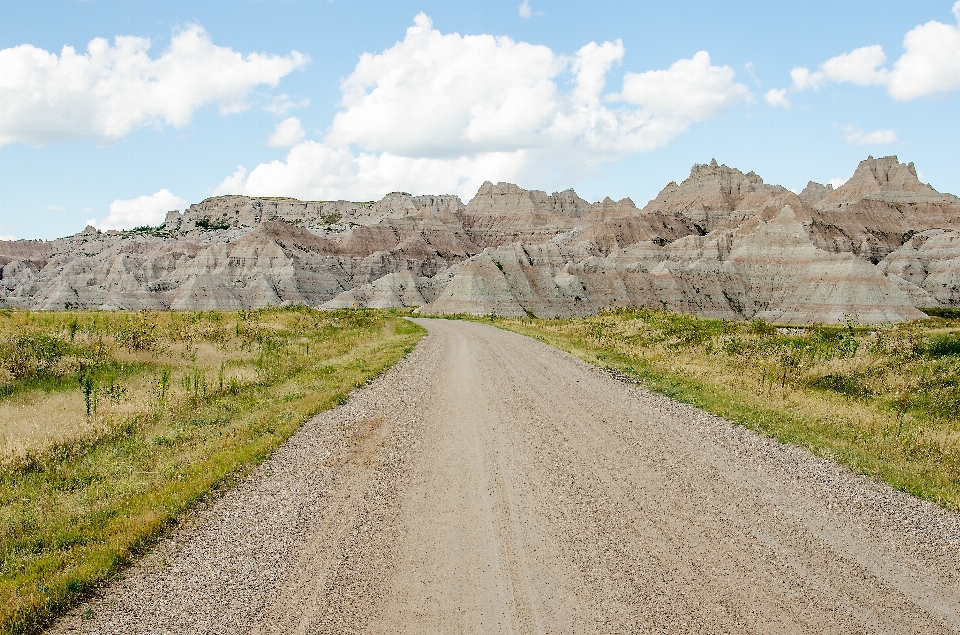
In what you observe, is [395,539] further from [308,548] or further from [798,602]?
[798,602]

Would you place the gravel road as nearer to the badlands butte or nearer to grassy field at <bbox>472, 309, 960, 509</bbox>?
grassy field at <bbox>472, 309, 960, 509</bbox>

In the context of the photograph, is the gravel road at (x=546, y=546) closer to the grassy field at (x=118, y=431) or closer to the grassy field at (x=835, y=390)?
the grassy field at (x=118, y=431)

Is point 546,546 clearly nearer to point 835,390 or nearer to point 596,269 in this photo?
point 835,390

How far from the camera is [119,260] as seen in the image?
465ft

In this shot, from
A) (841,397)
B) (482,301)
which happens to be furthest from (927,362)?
(482,301)

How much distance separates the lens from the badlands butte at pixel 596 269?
102 metres

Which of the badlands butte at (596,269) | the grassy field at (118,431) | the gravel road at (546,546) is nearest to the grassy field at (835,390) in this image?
the gravel road at (546,546)

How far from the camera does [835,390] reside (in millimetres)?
17578

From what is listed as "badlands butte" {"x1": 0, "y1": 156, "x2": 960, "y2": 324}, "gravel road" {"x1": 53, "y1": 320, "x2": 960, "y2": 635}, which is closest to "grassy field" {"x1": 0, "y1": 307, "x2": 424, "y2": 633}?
"gravel road" {"x1": 53, "y1": 320, "x2": 960, "y2": 635}

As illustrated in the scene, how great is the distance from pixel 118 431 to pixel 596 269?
345ft

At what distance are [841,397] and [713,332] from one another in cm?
1842

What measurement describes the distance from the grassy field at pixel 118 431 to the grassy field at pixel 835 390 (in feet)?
30.3

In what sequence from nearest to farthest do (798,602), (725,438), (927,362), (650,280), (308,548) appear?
1. (798,602)
2. (308,548)
3. (725,438)
4. (927,362)
5. (650,280)

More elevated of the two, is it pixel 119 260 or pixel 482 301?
pixel 119 260
